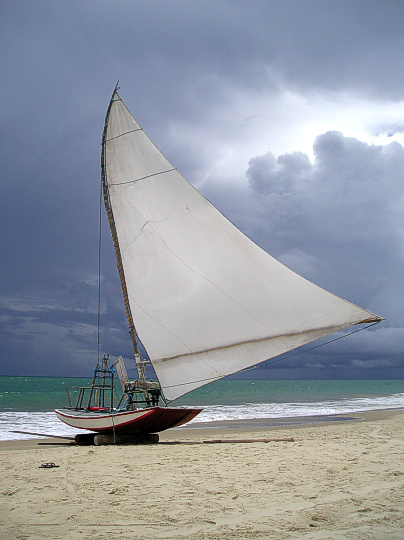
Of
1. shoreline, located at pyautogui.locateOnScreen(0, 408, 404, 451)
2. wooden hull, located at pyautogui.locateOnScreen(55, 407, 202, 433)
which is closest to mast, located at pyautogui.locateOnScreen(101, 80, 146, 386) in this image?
wooden hull, located at pyautogui.locateOnScreen(55, 407, 202, 433)

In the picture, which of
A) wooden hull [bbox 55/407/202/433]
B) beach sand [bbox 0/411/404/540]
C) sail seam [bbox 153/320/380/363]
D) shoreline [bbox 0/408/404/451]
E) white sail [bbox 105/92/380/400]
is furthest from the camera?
shoreline [bbox 0/408/404/451]

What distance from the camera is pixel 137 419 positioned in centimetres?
1120

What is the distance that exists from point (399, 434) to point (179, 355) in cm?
655

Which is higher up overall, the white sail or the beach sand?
the white sail

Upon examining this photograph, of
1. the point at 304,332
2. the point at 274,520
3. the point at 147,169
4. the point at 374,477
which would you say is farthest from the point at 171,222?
the point at 274,520

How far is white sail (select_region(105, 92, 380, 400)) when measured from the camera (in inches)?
394

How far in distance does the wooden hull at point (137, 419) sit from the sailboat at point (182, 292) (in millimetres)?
27

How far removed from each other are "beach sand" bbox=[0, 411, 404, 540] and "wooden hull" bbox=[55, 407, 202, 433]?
1.06 m

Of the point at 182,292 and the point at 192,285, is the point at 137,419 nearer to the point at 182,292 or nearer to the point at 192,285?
the point at 182,292

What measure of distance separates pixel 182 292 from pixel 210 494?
18.2 ft

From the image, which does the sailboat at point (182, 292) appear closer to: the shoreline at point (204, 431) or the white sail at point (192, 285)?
the white sail at point (192, 285)

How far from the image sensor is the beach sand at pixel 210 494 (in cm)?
459

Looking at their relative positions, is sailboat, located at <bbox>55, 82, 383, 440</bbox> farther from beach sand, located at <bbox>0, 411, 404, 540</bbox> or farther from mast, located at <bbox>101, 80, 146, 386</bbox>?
beach sand, located at <bbox>0, 411, 404, 540</bbox>

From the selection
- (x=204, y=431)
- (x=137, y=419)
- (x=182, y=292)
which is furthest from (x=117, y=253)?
(x=204, y=431)
